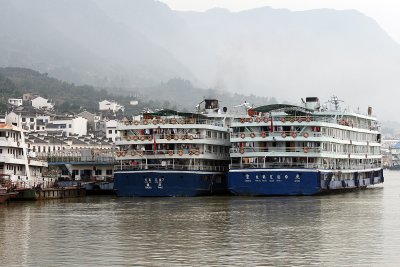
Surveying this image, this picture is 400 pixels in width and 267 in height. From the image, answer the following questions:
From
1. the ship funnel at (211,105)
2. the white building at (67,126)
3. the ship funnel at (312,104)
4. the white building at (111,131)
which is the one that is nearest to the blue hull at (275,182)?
the ship funnel at (312,104)

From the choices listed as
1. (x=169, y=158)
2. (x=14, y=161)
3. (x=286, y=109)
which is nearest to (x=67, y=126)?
(x=169, y=158)

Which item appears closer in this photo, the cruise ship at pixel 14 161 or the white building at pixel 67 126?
the cruise ship at pixel 14 161

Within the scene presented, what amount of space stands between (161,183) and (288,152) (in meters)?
11.7

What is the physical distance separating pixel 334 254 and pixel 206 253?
5313 mm

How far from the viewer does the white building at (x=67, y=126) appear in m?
173

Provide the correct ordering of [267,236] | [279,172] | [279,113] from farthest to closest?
[279,113], [279,172], [267,236]

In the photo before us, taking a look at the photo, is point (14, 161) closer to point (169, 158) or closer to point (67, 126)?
point (169, 158)

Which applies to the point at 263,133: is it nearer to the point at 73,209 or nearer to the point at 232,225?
the point at 73,209

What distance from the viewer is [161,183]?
256 feet

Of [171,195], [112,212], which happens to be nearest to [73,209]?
[112,212]

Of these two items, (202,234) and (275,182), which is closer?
(202,234)

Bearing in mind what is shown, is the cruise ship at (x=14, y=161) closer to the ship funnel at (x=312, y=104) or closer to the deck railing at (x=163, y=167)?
the deck railing at (x=163, y=167)

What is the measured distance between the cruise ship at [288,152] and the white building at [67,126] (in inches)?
3675

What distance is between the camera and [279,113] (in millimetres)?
83438
